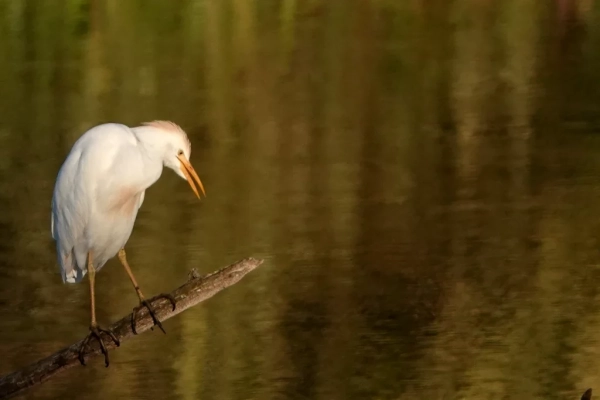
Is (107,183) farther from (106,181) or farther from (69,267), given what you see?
(69,267)

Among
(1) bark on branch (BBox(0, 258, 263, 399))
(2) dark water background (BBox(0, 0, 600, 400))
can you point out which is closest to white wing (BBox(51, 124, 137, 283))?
(1) bark on branch (BBox(0, 258, 263, 399))

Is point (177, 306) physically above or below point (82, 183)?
below

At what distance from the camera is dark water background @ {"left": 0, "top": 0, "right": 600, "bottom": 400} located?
15.4 feet

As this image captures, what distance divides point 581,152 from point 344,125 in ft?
5.85

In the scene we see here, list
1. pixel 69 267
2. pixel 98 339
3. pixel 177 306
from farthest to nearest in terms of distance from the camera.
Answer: pixel 69 267, pixel 98 339, pixel 177 306

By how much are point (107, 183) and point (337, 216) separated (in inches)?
122

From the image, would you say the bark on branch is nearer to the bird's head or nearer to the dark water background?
the bird's head

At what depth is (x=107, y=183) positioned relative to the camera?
321cm

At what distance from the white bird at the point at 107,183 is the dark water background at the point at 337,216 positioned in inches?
51.3

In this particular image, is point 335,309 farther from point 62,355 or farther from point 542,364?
point 62,355

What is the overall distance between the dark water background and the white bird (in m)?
1.30

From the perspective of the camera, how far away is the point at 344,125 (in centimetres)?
827

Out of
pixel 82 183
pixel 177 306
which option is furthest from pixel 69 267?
pixel 177 306

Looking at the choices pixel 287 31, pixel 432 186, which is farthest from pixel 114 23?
pixel 432 186
